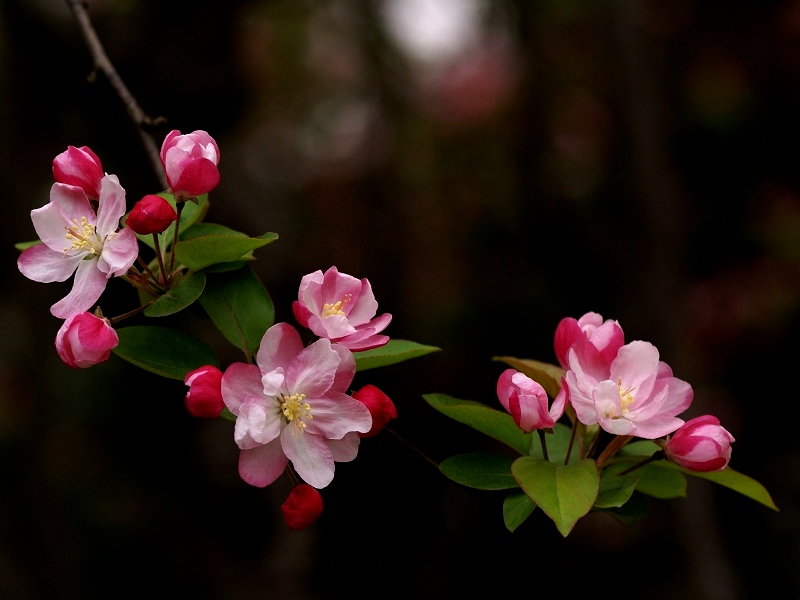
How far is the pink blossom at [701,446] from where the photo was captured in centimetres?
72

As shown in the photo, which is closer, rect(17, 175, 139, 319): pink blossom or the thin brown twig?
rect(17, 175, 139, 319): pink blossom

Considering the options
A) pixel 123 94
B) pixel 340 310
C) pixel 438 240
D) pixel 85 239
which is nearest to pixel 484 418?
pixel 340 310

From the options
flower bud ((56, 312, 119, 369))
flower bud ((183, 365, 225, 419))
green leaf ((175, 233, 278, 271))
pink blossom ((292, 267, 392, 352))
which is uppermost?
green leaf ((175, 233, 278, 271))

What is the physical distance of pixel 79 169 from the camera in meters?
0.78

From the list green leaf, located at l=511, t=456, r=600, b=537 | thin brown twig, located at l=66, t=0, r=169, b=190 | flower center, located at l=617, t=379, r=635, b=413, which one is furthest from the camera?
thin brown twig, located at l=66, t=0, r=169, b=190

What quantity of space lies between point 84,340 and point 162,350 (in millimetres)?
88

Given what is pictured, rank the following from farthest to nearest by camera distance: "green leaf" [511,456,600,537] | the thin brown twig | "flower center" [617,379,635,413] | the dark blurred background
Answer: the dark blurred background
the thin brown twig
"flower center" [617,379,635,413]
"green leaf" [511,456,600,537]

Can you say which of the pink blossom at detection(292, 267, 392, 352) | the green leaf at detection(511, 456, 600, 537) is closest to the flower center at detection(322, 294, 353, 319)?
the pink blossom at detection(292, 267, 392, 352)

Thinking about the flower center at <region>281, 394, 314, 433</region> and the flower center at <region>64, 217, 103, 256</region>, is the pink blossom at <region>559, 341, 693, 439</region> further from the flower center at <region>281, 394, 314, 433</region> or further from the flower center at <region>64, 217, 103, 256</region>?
the flower center at <region>64, 217, 103, 256</region>

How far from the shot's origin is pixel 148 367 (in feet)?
2.40

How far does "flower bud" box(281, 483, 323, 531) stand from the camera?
741 millimetres

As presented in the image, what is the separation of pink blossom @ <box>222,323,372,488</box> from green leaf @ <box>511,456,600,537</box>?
156 millimetres

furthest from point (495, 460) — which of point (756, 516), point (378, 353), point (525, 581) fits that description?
point (756, 516)

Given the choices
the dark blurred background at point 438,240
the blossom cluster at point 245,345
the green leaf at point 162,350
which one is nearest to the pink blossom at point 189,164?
the blossom cluster at point 245,345
